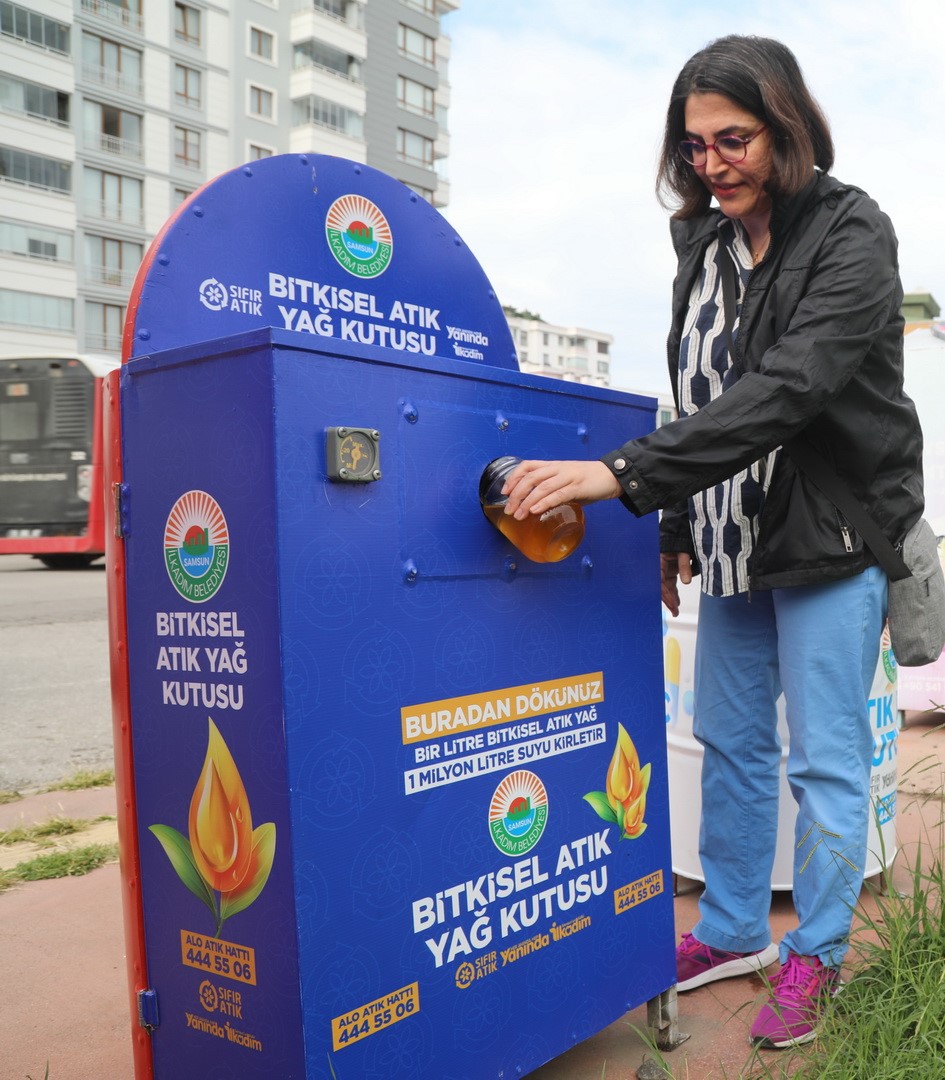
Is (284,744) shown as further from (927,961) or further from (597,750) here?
(927,961)

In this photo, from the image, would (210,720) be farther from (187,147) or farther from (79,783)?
(187,147)

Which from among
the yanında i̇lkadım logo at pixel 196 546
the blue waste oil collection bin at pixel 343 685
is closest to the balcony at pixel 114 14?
the blue waste oil collection bin at pixel 343 685

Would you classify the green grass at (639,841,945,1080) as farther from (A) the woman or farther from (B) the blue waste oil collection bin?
(B) the blue waste oil collection bin

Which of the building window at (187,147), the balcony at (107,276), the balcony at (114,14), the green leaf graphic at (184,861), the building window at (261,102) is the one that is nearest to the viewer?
the green leaf graphic at (184,861)

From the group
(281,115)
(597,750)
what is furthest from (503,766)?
(281,115)

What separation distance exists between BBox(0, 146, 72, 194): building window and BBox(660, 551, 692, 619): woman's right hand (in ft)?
117

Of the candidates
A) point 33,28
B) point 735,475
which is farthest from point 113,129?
point 735,475

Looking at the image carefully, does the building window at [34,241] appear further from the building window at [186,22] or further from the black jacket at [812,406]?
the black jacket at [812,406]

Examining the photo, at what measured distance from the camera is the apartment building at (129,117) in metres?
34.4

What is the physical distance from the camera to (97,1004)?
2488 millimetres

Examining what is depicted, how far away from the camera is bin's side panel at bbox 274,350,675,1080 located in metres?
1.63

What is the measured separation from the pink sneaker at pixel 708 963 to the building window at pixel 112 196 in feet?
123

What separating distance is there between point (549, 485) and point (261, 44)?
143 ft

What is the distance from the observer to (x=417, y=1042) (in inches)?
69.9
